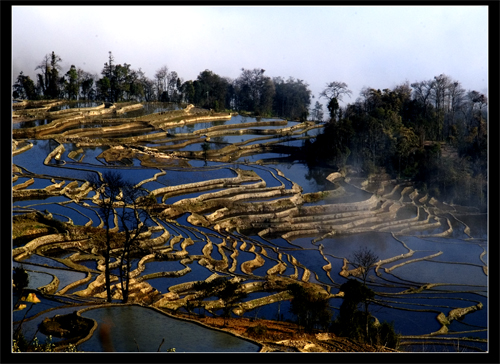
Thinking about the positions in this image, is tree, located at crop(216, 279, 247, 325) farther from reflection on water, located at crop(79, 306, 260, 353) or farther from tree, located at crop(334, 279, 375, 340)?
reflection on water, located at crop(79, 306, 260, 353)

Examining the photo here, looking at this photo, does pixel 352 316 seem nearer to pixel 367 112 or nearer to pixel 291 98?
pixel 367 112

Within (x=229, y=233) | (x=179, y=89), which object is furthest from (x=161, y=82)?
(x=229, y=233)

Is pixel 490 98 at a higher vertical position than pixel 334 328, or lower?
higher

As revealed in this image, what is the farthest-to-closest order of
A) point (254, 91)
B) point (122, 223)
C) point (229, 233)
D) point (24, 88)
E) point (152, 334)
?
point (254, 91) < point (24, 88) < point (229, 233) < point (122, 223) < point (152, 334)

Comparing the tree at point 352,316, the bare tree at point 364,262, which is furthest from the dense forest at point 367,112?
the tree at point 352,316

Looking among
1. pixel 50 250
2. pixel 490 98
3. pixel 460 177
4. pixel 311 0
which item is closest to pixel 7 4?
pixel 311 0

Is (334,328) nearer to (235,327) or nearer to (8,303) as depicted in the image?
(235,327)

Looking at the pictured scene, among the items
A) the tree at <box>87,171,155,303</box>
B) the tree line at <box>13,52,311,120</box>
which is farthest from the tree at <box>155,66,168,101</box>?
the tree at <box>87,171,155,303</box>
